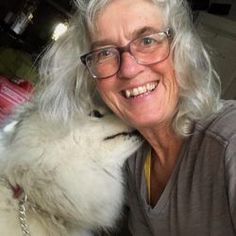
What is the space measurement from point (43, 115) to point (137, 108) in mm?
321

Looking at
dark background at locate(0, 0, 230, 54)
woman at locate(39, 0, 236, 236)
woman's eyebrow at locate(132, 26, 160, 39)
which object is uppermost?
A: woman's eyebrow at locate(132, 26, 160, 39)

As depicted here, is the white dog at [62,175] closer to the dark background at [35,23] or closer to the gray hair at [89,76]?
the gray hair at [89,76]

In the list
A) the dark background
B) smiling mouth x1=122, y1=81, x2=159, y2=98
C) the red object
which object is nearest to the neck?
smiling mouth x1=122, y1=81, x2=159, y2=98

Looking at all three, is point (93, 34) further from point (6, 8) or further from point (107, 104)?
point (6, 8)

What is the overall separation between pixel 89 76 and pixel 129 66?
25 cm

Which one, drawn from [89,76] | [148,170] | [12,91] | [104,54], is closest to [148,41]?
[104,54]

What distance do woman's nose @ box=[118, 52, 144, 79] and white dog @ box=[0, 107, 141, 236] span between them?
24 centimetres

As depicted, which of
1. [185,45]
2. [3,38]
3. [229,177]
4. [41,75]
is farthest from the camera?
[3,38]

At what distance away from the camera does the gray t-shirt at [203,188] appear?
105cm

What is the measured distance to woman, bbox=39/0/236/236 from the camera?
3.75 ft

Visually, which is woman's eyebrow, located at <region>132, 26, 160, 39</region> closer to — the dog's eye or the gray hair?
the gray hair

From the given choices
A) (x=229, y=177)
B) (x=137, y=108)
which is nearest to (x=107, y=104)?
(x=137, y=108)

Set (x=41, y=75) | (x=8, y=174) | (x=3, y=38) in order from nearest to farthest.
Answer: (x=8, y=174)
(x=41, y=75)
(x=3, y=38)

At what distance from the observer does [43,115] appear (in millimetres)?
1429
